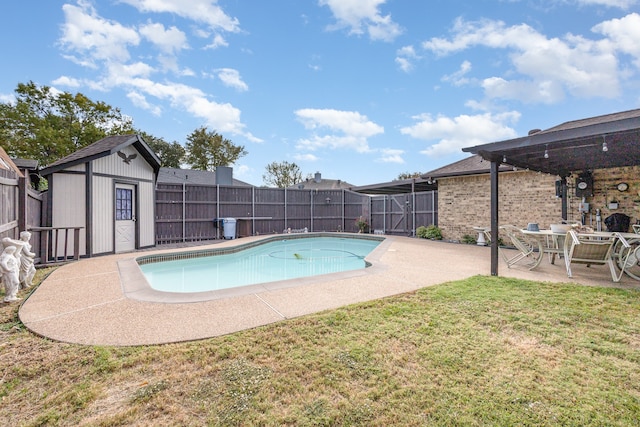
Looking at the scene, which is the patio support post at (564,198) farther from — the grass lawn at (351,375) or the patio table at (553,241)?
the grass lawn at (351,375)

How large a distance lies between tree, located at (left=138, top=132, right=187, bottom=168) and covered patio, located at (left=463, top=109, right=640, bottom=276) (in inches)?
1207

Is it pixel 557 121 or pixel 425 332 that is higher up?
pixel 557 121

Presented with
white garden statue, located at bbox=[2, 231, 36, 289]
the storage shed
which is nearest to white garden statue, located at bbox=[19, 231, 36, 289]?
white garden statue, located at bbox=[2, 231, 36, 289]

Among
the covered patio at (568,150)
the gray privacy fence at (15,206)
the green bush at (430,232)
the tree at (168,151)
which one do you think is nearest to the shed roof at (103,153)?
the gray privacy fence at (15,206)

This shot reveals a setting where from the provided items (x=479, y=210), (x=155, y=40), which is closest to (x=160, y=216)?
(x=155, y=40)

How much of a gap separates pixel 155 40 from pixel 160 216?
6.11m

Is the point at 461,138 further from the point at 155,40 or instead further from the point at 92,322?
the point at 92,322

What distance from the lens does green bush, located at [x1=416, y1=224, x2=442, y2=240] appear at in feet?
39.3

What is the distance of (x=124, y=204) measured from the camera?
8.80 metres

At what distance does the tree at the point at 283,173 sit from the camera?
35.3m

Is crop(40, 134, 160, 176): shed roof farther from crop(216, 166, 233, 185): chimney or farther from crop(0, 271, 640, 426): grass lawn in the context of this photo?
crop(0, 271, 640, 426): grass lawn

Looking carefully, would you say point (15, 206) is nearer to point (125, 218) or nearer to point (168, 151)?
point (125, 218)

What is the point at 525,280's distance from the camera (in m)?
4.95

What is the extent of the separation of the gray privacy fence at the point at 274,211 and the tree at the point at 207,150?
1856 centimetres
